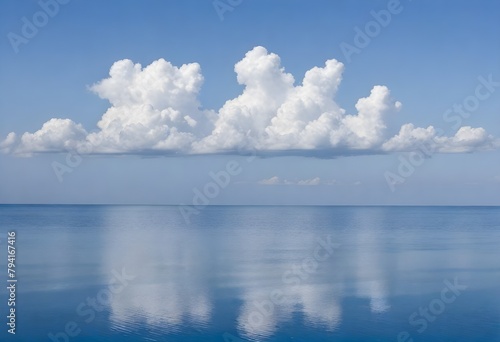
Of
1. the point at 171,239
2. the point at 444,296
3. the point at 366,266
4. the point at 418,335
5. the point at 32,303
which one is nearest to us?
the point at 418,335

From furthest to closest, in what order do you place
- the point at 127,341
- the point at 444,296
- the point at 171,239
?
the point at 171,239 < the point at 444,296 < the point at 127,341

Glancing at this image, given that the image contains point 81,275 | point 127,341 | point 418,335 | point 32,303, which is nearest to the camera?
point 127,341

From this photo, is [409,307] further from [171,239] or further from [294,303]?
[171,239]

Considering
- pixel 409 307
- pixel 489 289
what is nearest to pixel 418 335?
pixel 409 307

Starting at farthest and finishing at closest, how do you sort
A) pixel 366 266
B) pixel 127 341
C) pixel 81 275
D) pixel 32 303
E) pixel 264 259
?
pixel 264 259
pixel 366 266
pixel 81 275
pixel 32 303
pixel 127 341

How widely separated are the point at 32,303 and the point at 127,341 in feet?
30.2

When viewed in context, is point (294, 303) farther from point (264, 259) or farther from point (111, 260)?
point (111, 260)

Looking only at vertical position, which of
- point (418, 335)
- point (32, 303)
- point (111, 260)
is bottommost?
point (418, 335)

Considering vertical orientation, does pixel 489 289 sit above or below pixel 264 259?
below

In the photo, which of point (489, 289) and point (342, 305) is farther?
point (489, 289)

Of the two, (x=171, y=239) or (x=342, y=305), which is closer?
(x=342, y=305)

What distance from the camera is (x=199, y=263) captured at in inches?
1850

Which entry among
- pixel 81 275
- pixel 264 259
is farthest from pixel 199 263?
pixel 81 275

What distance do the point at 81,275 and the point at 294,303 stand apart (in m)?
16.9
